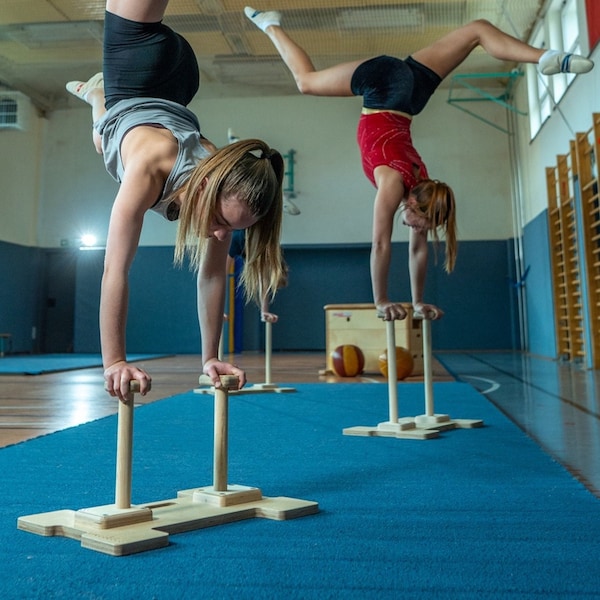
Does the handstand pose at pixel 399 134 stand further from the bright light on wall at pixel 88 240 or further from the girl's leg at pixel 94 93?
the bright light on wall at pixel 88 240

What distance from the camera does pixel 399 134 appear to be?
2.58 metres

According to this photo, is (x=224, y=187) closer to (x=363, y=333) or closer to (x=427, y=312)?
(x=427, y=312)

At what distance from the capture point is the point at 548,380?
429cm

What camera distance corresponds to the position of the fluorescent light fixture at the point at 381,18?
730 centimetres

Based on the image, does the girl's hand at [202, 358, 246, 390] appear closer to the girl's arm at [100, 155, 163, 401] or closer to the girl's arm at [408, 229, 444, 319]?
the girl's arm at [100, 155, 163, 401]

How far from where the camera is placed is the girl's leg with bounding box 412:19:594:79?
2.23 m

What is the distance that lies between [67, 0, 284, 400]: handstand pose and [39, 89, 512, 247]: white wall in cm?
796

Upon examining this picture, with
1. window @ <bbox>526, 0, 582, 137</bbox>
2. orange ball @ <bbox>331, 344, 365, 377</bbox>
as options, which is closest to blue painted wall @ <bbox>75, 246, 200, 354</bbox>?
orange ball @ <bbox>331, 344, 365, 377</bbox>

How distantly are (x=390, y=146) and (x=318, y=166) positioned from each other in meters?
7.37

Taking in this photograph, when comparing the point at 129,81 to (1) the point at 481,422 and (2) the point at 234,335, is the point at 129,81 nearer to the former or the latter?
(1) the point at 481,422

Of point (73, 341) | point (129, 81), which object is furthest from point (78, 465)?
point (73, 341)

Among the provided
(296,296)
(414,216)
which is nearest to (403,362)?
(414,216)

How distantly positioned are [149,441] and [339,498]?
0.93 m

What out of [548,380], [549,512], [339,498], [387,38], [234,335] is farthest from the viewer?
[234,335]
